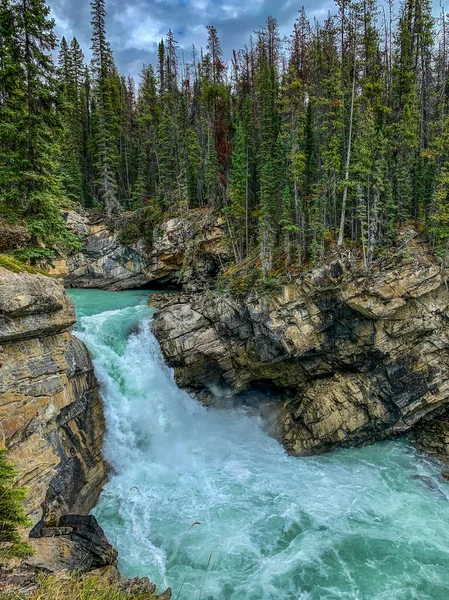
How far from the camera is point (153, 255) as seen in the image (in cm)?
3375

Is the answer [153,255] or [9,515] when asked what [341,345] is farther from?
[153,255]

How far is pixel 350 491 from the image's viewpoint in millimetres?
15508

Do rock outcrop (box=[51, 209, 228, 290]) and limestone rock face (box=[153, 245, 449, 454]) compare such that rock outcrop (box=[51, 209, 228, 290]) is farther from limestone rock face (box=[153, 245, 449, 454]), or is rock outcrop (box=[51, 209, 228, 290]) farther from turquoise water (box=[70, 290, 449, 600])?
turquoise water (box=[70, 290, 449, 600])

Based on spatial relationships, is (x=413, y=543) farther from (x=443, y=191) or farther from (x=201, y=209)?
(x=201, y=209)

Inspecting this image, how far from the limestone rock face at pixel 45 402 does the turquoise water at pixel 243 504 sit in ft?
5.47

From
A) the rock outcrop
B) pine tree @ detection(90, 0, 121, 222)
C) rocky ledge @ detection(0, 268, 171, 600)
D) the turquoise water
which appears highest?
pine tree @ detection(90, 0, 121, 222)

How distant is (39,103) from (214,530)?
60.2 ft

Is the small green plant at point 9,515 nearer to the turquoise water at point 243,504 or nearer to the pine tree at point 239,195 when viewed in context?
the turquoise water at point 243,504

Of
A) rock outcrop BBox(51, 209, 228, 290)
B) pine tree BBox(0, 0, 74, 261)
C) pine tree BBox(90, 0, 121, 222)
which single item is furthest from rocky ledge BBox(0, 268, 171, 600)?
pine tree BBox(90, 0, 121, 222)

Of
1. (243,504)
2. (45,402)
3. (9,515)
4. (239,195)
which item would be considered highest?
(239,195)

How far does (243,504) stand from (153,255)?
959 inches

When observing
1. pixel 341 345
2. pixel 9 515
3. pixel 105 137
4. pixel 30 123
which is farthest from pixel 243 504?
pixel 105 137

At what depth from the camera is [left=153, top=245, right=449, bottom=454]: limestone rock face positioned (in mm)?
18156

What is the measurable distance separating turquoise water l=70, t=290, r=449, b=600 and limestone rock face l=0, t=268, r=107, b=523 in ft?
5.47
